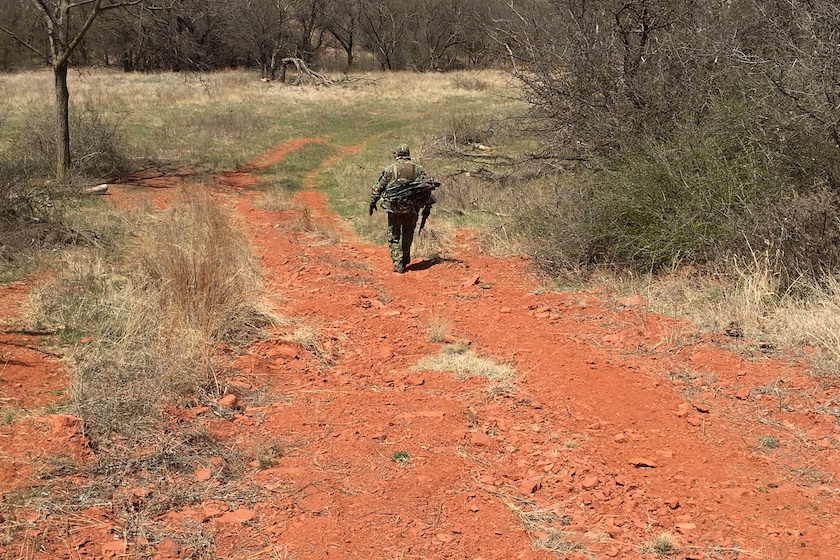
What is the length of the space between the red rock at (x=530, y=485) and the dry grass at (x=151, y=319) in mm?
2328

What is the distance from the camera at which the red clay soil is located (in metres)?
3.80

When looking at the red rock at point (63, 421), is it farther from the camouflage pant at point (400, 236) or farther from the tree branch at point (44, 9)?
the tree branch at point (44, 9)

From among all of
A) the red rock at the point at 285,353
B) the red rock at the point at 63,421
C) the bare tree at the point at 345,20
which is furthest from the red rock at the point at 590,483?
the bare tree at the point at 345,20

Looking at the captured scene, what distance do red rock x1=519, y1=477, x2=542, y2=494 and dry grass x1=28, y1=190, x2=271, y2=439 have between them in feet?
7.64

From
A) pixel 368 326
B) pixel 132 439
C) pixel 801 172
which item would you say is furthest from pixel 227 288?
pixel 801 172

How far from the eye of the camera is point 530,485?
14.2ft

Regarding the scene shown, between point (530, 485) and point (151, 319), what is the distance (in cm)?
348

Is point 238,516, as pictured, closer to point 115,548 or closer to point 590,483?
point 115,548

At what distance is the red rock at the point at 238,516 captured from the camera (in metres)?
3.90

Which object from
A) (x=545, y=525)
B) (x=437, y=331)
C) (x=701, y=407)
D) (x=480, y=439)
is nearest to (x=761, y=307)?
(x=701, y=407)

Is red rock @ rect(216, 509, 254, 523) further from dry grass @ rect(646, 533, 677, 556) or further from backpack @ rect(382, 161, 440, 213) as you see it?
backpack @ rect(382, 161, 440, 213)

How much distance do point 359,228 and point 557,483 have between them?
8.04 meters

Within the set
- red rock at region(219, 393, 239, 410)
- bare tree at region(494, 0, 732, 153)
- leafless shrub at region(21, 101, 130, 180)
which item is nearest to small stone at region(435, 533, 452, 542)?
red rock at region(219, 393, 239, 410)

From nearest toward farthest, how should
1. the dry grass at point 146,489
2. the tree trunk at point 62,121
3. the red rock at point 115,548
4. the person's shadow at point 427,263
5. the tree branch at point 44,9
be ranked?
the red rock at point 115,548
the dry grass at point 146,489
the person's shadow at point 427,263
the tree branch at point 44,9
the tree trunk at point 62,121
